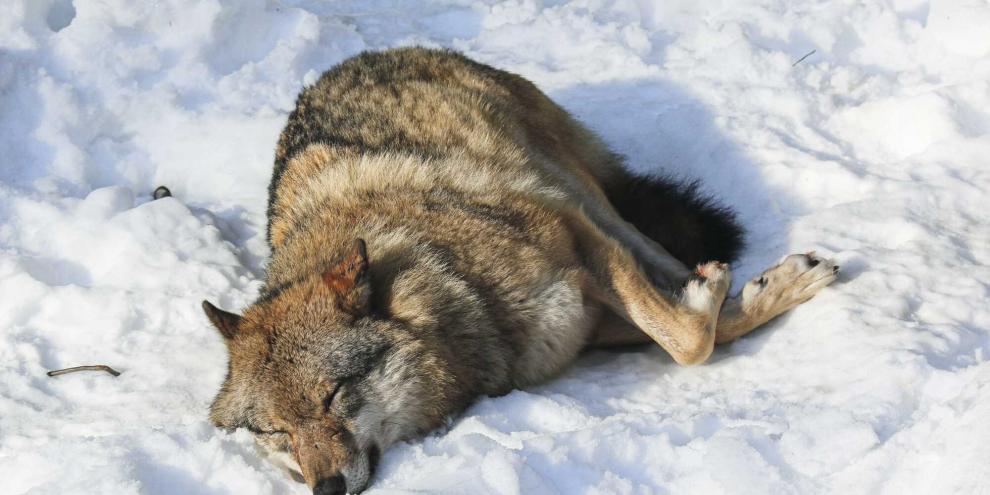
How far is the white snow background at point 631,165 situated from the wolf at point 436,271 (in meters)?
0.14

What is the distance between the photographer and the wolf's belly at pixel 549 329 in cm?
402

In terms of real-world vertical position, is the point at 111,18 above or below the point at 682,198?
above

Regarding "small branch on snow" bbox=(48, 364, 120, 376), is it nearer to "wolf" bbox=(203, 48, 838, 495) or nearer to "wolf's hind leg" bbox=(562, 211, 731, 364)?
"wolf" bbox=(203, 48, 838, 495)

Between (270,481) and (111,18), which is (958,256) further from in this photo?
(111,18)

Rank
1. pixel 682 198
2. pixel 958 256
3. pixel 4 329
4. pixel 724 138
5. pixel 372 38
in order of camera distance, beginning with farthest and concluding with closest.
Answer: pixel 372 38
pixel 724 138
pixel 682 198
pixel 4 329
pixel 958 256

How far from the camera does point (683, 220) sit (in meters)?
4.98

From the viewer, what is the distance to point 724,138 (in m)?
5.73

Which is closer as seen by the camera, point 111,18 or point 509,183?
point 509,183

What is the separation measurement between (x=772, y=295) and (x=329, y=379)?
1907mm

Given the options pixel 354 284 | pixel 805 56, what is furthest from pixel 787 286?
pixel 805 56

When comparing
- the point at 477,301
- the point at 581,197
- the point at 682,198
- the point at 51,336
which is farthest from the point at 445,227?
the point at 51,336

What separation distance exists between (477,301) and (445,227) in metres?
0.37

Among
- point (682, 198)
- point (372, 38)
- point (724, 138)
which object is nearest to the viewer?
point (682, 198)

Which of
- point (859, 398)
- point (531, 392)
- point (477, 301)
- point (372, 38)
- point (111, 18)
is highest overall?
point (111, 18)
